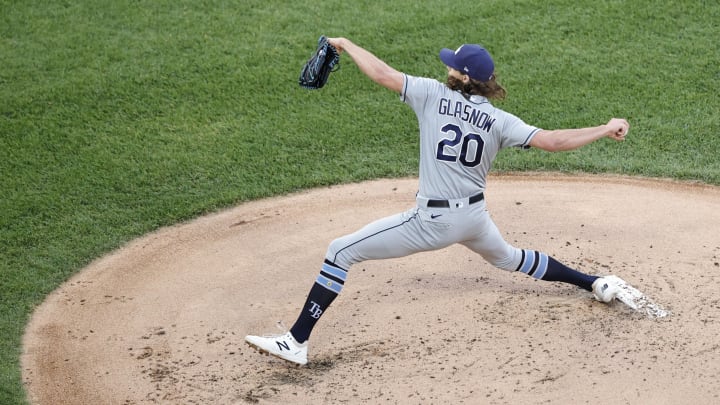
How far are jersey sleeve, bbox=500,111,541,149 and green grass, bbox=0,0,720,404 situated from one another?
3354 millimetres

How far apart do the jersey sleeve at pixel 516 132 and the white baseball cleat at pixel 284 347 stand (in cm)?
176

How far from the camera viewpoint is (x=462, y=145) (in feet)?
19.3

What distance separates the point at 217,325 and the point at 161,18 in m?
5.78

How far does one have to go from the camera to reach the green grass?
8797 mm

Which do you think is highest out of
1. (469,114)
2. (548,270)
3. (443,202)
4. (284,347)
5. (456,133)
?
(469,114)

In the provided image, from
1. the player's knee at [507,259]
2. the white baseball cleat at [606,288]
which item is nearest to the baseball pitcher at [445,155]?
the player's knee at [507,259]

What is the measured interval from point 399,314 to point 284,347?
970 mm

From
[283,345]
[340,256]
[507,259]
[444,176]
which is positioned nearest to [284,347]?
[283,345]

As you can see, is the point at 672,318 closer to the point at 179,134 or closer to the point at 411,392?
the point at 411,392

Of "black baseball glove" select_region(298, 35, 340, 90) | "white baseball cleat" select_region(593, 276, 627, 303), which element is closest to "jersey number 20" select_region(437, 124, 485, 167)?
"black baseball glove" select_region(298, 35, 340, 90)

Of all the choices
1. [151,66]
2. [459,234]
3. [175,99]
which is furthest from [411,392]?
[151,66]

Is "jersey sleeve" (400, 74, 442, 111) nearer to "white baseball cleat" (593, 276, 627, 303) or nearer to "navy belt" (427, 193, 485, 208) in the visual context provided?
"navy belt" (427, 193, 485, 208)

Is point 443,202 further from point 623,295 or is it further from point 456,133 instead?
point 623,295

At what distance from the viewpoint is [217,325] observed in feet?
22.3
